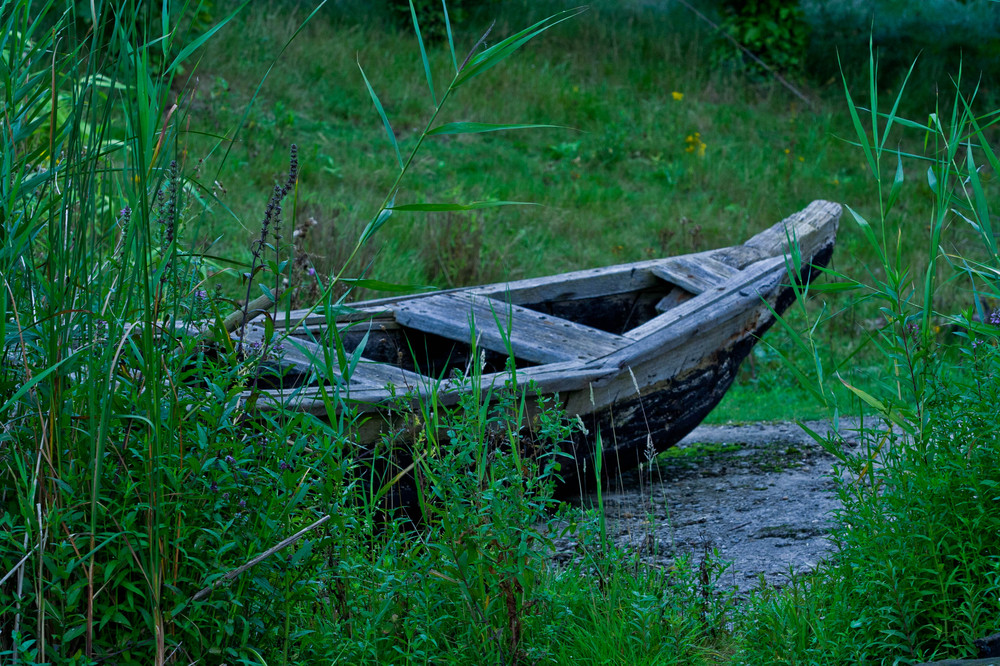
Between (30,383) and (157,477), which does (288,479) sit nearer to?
(157,477)

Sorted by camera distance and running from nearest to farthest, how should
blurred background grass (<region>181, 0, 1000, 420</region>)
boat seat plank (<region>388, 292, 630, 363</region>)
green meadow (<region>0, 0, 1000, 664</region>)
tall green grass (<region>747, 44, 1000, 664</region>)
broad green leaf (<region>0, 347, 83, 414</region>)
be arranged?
broad green leaf (<region>0, 347, 83, 414</region>) → green meadow (<region>0, 0, 1000, 664</region>) → tall green grass (<region>747, 44, 1000, 664</region>) → boat seat plank (<region>388, 292, 630, 363</region>) → blurred background grass (<region>181, 0, 1000, 420</region>)

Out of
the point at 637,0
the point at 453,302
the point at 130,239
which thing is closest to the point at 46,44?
the point at 130,239

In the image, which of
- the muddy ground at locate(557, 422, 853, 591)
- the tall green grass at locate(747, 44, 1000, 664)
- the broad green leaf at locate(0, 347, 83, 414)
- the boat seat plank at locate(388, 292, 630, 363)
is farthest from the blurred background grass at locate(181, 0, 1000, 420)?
the broad green leaf at locate(0, 347, 83, 414)

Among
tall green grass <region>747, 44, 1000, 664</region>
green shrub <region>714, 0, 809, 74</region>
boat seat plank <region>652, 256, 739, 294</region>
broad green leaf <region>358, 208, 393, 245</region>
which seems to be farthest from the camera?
green shrub <region>714, 0, 809, 74</region>

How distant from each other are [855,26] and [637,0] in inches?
128

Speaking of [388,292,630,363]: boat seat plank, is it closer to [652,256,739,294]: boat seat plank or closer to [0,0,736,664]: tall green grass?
[652,256,739,294]: boat seat plank

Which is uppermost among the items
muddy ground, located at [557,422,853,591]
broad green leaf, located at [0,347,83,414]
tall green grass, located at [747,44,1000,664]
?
broad green leaf, located at [0,347,83,414]

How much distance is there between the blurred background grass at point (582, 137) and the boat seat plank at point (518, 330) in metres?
1.78

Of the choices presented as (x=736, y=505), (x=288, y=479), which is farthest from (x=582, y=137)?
(x=288, y=479)

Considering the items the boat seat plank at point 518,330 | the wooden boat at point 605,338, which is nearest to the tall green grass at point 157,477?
the wooden boat at point 605,338

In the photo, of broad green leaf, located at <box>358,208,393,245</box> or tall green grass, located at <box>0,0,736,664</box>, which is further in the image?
broad green leaf, located at <box>358,208,393,245</box>

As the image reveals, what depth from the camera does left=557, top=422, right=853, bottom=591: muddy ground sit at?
301 cm

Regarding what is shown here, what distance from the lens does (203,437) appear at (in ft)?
5.20

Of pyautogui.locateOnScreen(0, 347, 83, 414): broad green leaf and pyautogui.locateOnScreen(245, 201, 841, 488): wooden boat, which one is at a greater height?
pyautogui.locateOnScreen(0, 347, 83, 414): broad green leaf
